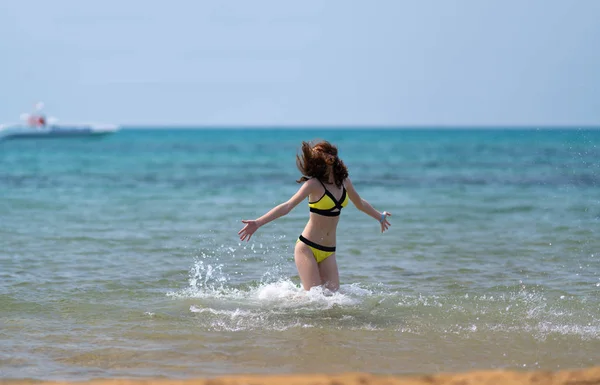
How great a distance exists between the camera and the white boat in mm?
92750

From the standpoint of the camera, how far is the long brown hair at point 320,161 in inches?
289

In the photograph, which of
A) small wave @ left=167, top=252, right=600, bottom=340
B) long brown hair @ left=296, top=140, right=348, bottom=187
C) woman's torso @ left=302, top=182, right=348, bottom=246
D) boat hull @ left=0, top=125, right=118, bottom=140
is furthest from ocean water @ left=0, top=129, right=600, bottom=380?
boat hull @ left=0, top=125, right=118, bottom=140

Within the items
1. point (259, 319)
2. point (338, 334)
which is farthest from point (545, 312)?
point (259, 319)

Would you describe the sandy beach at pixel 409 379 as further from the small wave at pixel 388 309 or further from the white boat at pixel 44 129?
the white boat at pixel 44 129

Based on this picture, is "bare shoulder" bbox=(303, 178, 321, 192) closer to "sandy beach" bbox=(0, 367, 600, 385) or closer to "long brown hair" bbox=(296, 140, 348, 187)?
"long brown hair" bbox=(296, 140, 348, 187)

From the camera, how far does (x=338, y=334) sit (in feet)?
22.3

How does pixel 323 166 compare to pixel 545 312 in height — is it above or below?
above

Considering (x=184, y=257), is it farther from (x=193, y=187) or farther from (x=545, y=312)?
(x=193, y=187)

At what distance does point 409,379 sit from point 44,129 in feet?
314

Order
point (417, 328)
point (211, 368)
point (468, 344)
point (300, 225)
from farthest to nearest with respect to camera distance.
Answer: point (300, 225)
point (417, 328)
point (468, 344)
point (211, 368)

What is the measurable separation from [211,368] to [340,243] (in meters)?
6.87

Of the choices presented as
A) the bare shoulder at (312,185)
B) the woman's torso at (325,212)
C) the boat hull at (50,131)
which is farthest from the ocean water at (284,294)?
the boat hull at (50,131)

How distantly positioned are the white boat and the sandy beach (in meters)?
93.8

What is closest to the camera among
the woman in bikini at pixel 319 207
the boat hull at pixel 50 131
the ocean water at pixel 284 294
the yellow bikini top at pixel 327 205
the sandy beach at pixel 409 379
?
the sandy beach at pixel 409 379
